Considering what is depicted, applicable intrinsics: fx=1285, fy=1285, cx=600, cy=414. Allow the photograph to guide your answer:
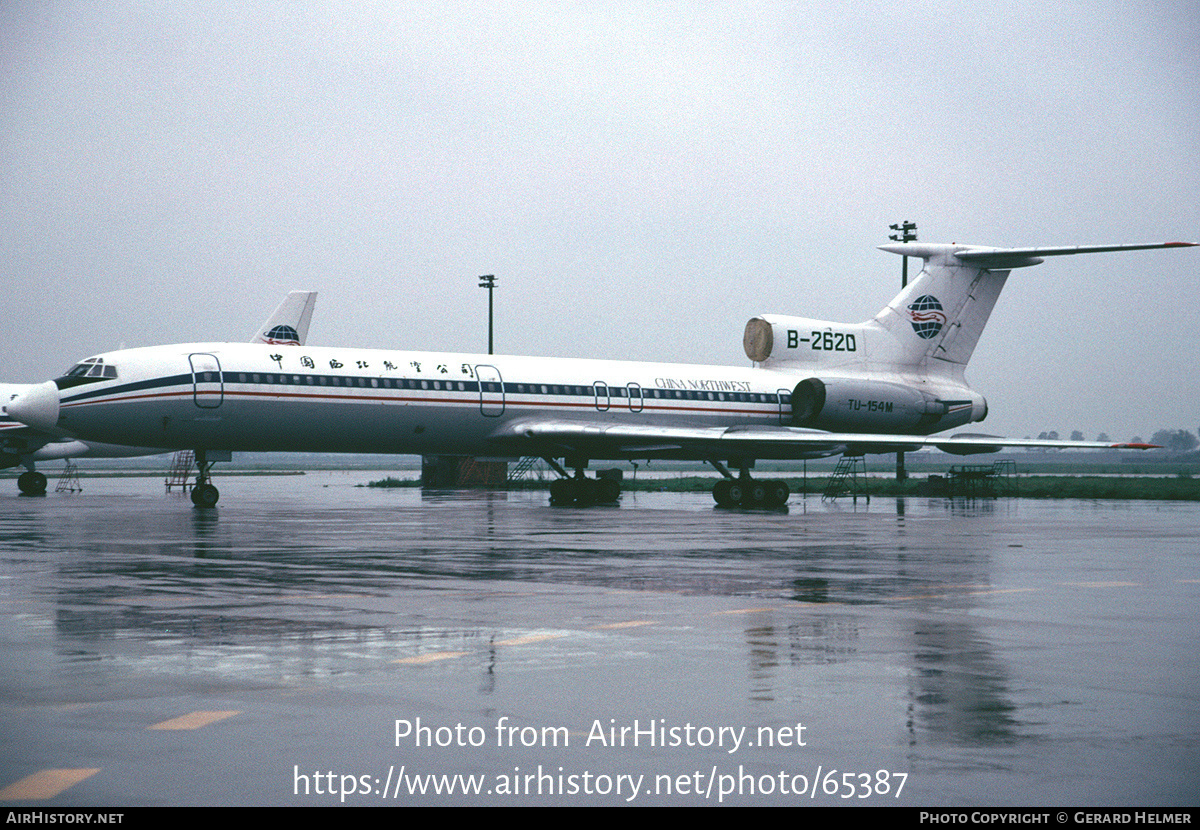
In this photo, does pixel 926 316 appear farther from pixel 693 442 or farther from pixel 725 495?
pixel 693 442

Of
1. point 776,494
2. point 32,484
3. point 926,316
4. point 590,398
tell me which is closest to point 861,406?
point 926,316

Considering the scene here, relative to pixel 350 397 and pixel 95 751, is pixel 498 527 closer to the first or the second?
pixel 350 397

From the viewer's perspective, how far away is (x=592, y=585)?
14.8m

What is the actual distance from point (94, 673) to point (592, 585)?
22.9 ft

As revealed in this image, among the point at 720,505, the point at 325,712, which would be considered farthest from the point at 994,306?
the point at 325,712

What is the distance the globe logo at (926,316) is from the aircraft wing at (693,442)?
6.58 m

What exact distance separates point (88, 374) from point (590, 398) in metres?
14.0

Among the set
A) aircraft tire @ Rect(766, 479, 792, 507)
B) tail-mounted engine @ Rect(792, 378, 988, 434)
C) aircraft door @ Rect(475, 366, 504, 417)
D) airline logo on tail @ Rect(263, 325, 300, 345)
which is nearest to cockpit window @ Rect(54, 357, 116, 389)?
aircraft door @ Rect(475, 366, 504, 417)

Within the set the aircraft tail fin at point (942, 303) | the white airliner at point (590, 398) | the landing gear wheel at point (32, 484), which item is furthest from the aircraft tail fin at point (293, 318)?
the aircraft tail fin at point (942, 303)

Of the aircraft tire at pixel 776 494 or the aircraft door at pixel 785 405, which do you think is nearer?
the aircraft tire at pixel 776 494

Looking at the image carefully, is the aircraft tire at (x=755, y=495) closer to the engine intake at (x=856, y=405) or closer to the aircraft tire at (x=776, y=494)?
the aircraft tire at (x=776, y=494)

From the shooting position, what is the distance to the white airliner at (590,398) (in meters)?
31.7

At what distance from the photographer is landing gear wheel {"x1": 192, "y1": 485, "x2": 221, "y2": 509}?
1313 inches
